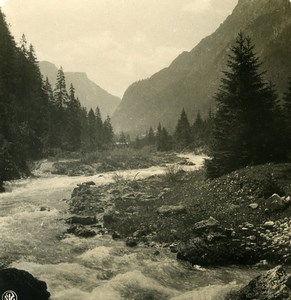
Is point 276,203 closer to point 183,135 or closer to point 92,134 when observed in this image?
point 183,135

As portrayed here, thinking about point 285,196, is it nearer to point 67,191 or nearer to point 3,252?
point 3,252

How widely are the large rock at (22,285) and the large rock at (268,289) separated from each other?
435 cm

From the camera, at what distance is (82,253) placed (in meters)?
13.1

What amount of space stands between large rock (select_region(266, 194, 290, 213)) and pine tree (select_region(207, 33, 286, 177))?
6061 millimetres

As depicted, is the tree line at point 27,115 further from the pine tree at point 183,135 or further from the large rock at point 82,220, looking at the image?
the pine tree at point 183,135

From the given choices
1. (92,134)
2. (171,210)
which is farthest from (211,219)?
(92,134)

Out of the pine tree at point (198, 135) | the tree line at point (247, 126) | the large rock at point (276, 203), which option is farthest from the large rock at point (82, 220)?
the pine tree at point (198, 135)

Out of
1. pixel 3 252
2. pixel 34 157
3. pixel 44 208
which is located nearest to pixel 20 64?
pixel 34 157

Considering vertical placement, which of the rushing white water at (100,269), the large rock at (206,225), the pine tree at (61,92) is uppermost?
the pine tree at (61,92)

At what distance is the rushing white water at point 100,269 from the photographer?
9.94m

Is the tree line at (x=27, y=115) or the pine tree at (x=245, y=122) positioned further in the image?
the tree line at (x=27, y=115)

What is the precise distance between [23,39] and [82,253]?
58.7 meters

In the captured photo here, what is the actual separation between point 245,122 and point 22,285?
1512cm

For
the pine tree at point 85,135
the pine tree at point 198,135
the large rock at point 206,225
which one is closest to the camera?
the large rock at point 206,225
